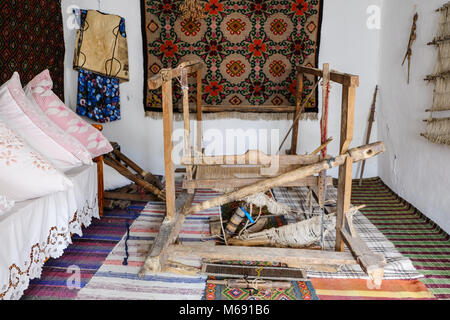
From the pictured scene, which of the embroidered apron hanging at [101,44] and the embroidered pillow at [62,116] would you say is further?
the embroidered apron hanging at [101,44]

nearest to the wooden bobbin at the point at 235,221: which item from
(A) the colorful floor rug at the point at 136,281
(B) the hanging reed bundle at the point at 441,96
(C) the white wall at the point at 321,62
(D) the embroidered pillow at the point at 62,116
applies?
(A) the colorful floor rug at the point at 136,281

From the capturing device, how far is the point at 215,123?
4.17 metres

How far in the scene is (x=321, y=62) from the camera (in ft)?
13.2

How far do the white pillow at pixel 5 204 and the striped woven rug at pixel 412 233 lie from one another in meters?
2.17

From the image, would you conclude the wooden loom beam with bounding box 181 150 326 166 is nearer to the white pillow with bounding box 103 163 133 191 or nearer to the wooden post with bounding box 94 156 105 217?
the wooden post with bounding box 94 156 105 217

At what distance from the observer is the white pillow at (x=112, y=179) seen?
3.40 m

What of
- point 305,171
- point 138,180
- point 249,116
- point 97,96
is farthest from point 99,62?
point 305,171

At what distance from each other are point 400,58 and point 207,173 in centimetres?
223

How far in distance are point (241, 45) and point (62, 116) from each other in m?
2.08

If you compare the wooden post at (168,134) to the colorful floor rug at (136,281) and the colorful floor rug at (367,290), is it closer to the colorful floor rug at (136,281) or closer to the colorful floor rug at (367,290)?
the colorful floor rug at (136,281)

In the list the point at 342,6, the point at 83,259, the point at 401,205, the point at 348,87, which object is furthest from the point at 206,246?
the point at 342,6

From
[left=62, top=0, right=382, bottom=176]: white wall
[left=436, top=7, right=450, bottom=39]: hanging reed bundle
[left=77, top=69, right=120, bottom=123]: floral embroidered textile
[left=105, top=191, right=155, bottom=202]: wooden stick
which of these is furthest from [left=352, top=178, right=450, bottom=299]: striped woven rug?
[left=77, top=69, right=120, bottom=123]: floral embroidered textile

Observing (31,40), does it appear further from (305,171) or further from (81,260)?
(305,171)
